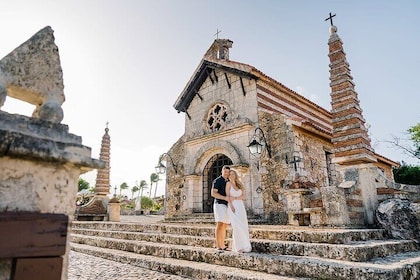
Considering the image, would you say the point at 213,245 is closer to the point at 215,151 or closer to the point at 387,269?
the point at 387,269

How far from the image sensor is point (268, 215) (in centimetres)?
922

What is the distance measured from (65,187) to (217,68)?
11569mm

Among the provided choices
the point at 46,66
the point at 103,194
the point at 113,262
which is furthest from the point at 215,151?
the point at 46,66

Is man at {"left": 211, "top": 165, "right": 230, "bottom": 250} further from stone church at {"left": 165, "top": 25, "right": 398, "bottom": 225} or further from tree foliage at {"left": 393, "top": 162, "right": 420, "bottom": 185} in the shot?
tree foliage at {"left": 393, "top": 162, "right": 420, "bottom": 185}

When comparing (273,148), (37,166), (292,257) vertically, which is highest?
(273,148)

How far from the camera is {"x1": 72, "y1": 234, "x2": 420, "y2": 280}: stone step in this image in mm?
2932

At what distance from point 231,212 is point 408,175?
18149 millimetres

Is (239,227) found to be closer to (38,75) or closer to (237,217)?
(237,217)

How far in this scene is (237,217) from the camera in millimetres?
4707

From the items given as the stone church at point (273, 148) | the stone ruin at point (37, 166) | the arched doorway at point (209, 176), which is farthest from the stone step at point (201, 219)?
the stone ruin at point (37, 166)

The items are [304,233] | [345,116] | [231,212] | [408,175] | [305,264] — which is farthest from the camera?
[408,175]

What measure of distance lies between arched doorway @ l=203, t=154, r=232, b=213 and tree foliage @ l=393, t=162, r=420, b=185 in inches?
540

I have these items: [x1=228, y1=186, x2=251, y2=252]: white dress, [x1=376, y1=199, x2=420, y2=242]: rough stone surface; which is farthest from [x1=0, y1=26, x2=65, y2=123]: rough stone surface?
[x1=376, y1=199, x2=420, y2=242]: rough stone surface

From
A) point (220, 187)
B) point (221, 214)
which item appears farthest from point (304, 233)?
point (220, 187)
